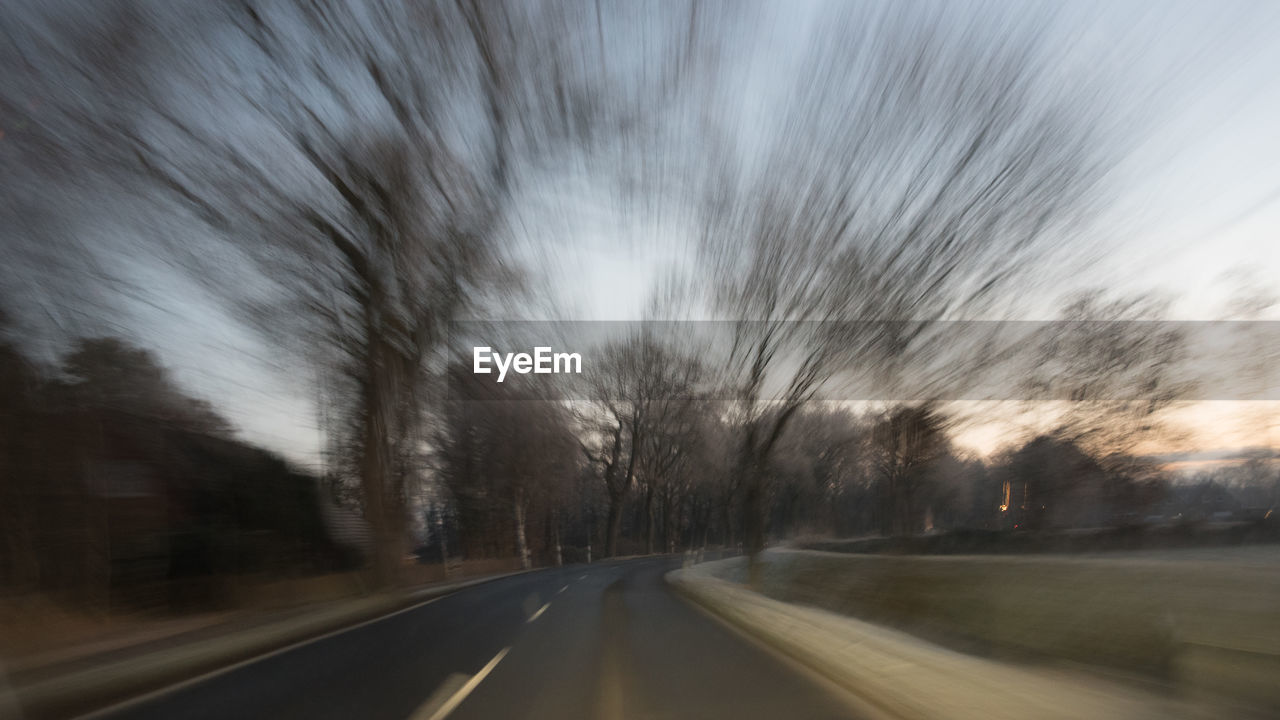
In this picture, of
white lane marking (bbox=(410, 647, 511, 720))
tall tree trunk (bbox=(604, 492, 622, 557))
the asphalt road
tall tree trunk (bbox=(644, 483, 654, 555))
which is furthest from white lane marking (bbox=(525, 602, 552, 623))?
tall tree trunk (bbox=(644, 483, 654, 555))

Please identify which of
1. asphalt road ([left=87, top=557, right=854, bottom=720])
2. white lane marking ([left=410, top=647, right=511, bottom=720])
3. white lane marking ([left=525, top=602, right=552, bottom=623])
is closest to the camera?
white lane marking ([left=410, top=647, right=511, bottom=720])

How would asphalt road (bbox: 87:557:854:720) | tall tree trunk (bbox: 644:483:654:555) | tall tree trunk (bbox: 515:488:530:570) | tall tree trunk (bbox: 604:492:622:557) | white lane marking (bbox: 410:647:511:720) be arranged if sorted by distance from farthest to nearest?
tall tree trunk (bbox: 644:483:654:555)
tall tree trunk (bbox: 604:492:622:557)
tall tree trunk (bbox: 515:488:530:570)
asphalt road (bbox: 87:557:854:720)
white lane marking (bbox: 410:647:511:720)

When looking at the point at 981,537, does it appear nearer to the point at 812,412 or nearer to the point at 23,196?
the point at 812,412

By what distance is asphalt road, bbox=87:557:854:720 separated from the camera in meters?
6.85

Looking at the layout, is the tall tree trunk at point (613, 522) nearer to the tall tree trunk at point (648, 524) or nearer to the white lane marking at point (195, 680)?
the tall tree trunk at point (648, 524)

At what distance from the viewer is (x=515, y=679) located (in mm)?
8359

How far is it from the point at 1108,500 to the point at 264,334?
70.4 feet

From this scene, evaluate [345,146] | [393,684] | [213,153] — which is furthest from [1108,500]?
[213,153]

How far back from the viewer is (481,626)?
1371 cm

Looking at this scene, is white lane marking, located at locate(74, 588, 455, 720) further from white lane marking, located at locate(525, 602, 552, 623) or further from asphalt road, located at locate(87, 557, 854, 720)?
white lane marking, located at locate(525, 602, 552, 623)

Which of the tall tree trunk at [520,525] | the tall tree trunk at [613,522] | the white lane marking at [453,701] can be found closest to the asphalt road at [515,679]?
the white lane marking at [453,701]

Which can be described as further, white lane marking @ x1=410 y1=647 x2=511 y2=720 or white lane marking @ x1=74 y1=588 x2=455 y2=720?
white lane marking @ x1=74 y1=588 x2=455 y2=720

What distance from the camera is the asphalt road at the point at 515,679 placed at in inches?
270

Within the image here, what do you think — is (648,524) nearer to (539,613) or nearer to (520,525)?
(520,525)
